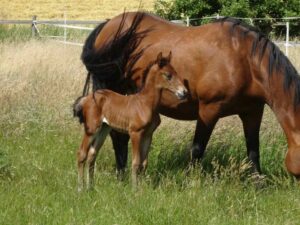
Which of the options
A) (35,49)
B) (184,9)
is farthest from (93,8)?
(35,49)

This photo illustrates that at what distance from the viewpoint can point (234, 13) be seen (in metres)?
18.7

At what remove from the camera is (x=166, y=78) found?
5.77 meters

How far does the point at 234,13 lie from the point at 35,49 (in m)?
7.93

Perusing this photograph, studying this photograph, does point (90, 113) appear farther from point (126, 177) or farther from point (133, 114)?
point (126, 177)

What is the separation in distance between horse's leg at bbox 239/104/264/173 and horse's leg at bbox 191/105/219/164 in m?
0.40

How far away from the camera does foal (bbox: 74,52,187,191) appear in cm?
582

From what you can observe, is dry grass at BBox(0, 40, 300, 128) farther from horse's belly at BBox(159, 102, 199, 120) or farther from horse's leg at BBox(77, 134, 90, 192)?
horse's leg at BBox(77, 134, 90, 192)

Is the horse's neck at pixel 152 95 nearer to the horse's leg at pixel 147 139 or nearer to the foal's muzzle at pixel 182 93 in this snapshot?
the horse's leg at pixel 147 139

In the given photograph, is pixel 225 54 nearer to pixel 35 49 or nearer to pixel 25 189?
pixel 25 189

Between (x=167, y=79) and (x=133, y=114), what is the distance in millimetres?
484

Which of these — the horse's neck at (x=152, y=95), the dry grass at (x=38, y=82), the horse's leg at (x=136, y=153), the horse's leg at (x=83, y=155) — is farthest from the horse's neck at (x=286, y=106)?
the dry grass at (x=38, y=82)

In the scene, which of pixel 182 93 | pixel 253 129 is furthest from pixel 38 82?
pixel 182 93

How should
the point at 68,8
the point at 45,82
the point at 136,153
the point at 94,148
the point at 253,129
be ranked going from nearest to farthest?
the point at 136,153 → the point at 94,148 → the point at 253,129 → the point at 45,82 → the point at 68,8

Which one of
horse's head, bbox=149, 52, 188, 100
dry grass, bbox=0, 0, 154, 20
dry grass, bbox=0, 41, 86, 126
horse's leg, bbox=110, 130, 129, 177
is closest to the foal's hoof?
horse's head, bbox=149, 52, 188, 100
